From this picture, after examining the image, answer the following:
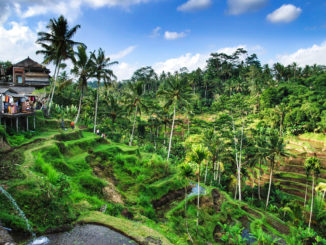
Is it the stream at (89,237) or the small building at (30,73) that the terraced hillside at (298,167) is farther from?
the small building at (30,73)

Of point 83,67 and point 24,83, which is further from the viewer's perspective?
point 24,83

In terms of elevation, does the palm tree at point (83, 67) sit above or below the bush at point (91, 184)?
above

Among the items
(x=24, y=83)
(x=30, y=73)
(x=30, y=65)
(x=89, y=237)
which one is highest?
(x=30, y=65)

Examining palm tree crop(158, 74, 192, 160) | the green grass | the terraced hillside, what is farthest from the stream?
the terraced hillside

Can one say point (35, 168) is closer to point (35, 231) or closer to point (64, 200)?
point (64, 200)

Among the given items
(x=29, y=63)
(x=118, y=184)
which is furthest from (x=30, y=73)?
(x=118, y=184)

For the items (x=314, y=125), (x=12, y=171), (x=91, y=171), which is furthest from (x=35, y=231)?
(x=314, y=125)

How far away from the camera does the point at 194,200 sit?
1912 centimetres

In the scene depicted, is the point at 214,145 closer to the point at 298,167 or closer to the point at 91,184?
the point at 298,167

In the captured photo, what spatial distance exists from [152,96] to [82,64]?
51.1 metres

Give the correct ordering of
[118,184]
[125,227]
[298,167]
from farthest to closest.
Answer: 1. [298,167]
2. [118,184]
3. [125,227]

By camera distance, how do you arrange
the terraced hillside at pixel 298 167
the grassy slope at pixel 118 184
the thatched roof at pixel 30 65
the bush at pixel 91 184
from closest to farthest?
the grassy slope at pixel 118 184, the bush at pixel 91 184, the thatched roof at pixel 30 65, the terraced hillside at pixel 298 167

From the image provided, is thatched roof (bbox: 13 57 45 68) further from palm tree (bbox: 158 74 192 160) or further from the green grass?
the green grass

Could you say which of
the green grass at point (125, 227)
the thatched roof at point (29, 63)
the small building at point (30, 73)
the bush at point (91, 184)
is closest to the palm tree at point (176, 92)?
the bush at point (91, 184)
